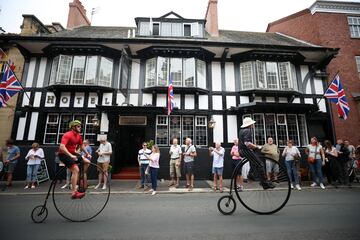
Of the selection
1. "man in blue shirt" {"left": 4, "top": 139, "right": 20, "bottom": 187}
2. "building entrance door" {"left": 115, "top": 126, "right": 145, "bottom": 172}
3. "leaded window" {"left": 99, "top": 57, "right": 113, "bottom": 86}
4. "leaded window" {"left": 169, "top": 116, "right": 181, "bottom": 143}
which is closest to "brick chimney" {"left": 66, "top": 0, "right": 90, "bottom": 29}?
"leaded window" {"left": 99, "top": 57, "right": 113, "bottom": 86}

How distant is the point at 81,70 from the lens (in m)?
12.2

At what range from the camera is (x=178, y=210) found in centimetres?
511

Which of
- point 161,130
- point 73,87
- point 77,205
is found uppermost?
point 73,87

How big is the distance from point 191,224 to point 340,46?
17584 millimetres

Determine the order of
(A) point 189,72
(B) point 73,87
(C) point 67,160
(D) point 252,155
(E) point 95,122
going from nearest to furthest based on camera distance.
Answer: (C) point 67,160 < (D) point 252,155 < (E) point 95,122 < (B) point 73,87 < (A) point 189,72

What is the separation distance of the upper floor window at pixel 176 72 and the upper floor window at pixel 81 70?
283cm

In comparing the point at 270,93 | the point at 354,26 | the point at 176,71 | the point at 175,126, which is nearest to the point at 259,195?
the point at 175,126

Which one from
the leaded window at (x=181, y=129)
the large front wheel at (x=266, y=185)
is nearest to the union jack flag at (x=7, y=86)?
the leaded window at (x=181, y=129)

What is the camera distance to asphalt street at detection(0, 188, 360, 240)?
3.43 metres

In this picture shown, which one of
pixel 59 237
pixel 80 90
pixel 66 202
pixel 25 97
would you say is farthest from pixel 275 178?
Result: pixel 25 97

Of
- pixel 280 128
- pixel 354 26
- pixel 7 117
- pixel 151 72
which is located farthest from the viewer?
pixel 354 26

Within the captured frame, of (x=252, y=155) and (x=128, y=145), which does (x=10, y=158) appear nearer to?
(x=128, y=145)

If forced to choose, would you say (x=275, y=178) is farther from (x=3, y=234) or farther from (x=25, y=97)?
(x=25, y=97)

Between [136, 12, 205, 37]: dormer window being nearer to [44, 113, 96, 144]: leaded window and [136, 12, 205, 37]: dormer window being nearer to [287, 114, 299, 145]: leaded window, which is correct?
[44, 113, 96, 144]: leaded window
